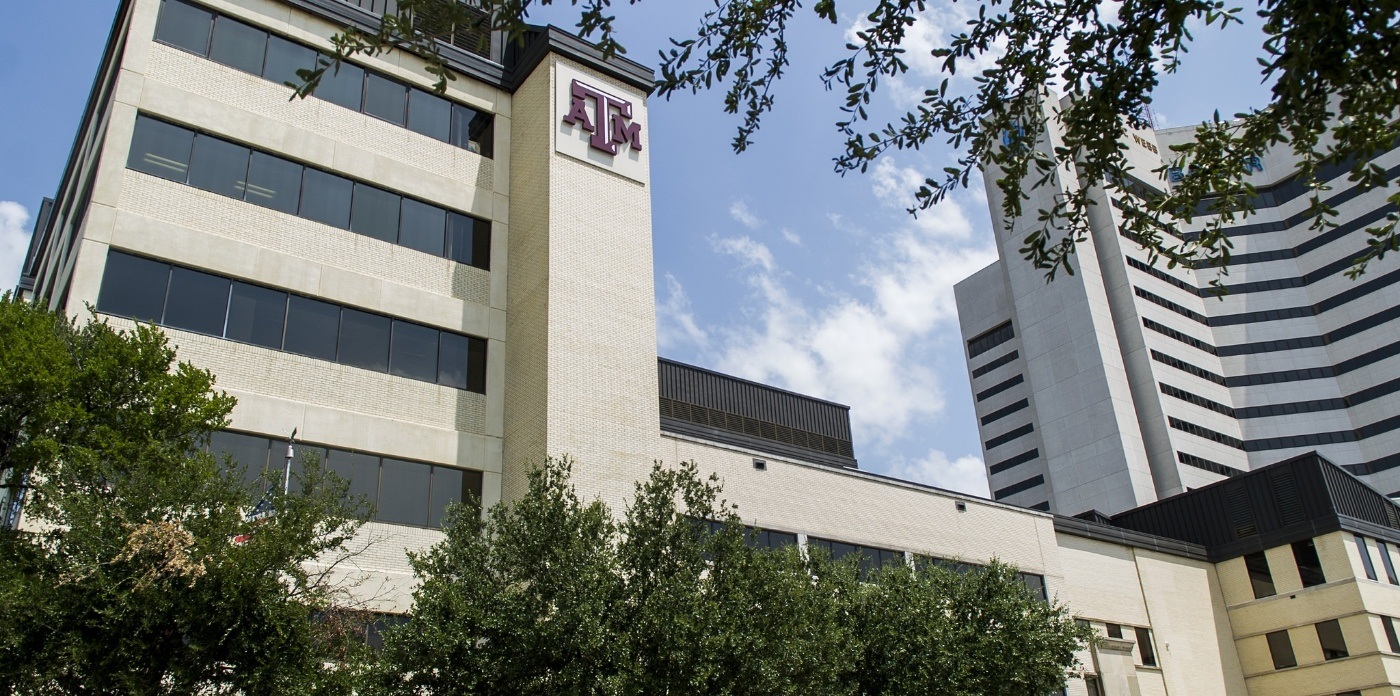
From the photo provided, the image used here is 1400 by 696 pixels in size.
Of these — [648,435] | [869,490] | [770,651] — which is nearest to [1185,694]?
[869,490]

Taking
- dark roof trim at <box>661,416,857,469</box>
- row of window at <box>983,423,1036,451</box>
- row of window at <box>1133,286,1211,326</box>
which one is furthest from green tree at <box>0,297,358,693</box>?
row of window at <box>983,423,1036,451</box>

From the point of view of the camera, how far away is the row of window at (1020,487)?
108 metres

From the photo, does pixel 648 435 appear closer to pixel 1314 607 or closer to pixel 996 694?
pixel 996 694

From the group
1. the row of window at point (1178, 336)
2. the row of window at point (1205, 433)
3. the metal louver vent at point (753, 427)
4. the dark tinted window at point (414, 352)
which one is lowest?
the dark tinted window at point (414, 352)

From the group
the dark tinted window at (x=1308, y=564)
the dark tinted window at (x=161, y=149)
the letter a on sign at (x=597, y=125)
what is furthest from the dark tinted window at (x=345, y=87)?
the dark tinted window at (x=1308, y=564)

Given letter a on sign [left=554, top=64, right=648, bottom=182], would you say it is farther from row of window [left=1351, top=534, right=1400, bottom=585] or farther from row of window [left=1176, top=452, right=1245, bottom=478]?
row of window [left=1176, top=452, right=1245, bottom=478]

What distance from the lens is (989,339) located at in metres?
119

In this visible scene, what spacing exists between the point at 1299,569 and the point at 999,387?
7670cm

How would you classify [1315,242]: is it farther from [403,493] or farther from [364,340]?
[403,493]

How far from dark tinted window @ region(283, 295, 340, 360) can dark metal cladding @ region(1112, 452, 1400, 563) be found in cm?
3527

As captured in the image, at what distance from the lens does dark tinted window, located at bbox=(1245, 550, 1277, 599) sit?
40062 mm

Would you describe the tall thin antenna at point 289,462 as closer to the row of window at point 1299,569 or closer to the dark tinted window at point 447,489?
the dark tinted window at point 447,489

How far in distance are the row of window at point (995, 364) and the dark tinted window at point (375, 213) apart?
309ft

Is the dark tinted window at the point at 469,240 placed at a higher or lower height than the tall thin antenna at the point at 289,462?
higher
